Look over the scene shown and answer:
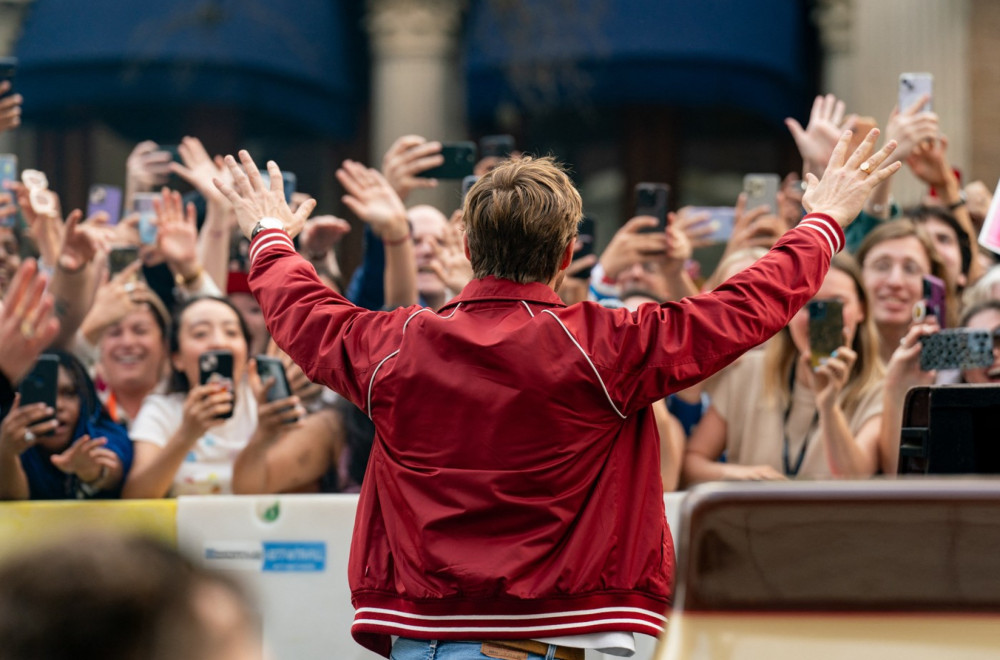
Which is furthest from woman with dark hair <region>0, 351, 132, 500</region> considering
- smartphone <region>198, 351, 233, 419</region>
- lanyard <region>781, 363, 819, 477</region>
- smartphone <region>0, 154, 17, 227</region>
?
lanyard <region>781, 363, 819, 477</region>

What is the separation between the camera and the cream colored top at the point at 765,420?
15.9 ft

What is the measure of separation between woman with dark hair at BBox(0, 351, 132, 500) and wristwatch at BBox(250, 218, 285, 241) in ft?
7.44

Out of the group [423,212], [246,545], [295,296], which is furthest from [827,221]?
[423,212]

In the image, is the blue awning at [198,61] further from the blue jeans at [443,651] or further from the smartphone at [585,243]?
the blue jeans at [443,651]

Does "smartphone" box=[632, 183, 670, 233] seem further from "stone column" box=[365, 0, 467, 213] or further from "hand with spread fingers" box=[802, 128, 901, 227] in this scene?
"stone column" box=[365, 0, 467, 213]

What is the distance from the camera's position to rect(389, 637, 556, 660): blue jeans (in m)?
2.45

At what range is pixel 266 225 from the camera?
2.92 metres

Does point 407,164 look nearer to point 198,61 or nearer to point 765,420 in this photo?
point 765,420

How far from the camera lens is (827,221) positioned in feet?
8.97

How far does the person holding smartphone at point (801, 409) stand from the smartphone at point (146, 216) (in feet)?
8.17

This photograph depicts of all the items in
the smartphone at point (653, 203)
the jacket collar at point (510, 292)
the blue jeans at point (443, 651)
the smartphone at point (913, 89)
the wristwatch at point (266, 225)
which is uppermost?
the smartphone at point (913, 89)

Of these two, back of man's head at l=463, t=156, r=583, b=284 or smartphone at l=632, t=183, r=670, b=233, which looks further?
smartphone at l=632, t=183, r=670, b=233

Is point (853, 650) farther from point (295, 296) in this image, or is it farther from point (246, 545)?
point (246, 545)

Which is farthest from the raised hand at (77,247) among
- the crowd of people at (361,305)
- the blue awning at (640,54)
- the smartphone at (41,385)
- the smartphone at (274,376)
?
the blue awning at (640,54)
